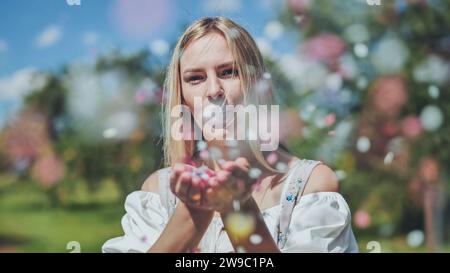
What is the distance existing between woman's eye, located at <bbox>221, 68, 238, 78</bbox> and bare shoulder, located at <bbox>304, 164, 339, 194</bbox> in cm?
47

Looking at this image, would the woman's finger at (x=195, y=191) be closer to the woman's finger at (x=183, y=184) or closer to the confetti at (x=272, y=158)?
the woman's finger at (x=183, y=184)

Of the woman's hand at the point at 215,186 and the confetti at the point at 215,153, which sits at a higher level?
the confetti at the point at 215,153

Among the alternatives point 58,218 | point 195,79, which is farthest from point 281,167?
point 58,218

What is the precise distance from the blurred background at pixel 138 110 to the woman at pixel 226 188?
0.32ft

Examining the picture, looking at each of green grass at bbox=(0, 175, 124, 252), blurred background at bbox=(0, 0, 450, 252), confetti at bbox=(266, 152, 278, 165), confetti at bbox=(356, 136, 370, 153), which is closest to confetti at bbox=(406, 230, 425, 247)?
blurred background at bbox=(0, 0, 450, 252)

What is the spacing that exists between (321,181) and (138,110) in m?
0.78

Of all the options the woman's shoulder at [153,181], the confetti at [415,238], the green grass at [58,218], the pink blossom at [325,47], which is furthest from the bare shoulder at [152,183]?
the confetti at [415,238]

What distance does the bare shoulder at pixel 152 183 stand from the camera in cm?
274

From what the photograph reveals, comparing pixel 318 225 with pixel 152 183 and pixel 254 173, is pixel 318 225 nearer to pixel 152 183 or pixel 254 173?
pixel 254 173

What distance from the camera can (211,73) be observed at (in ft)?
8.82
